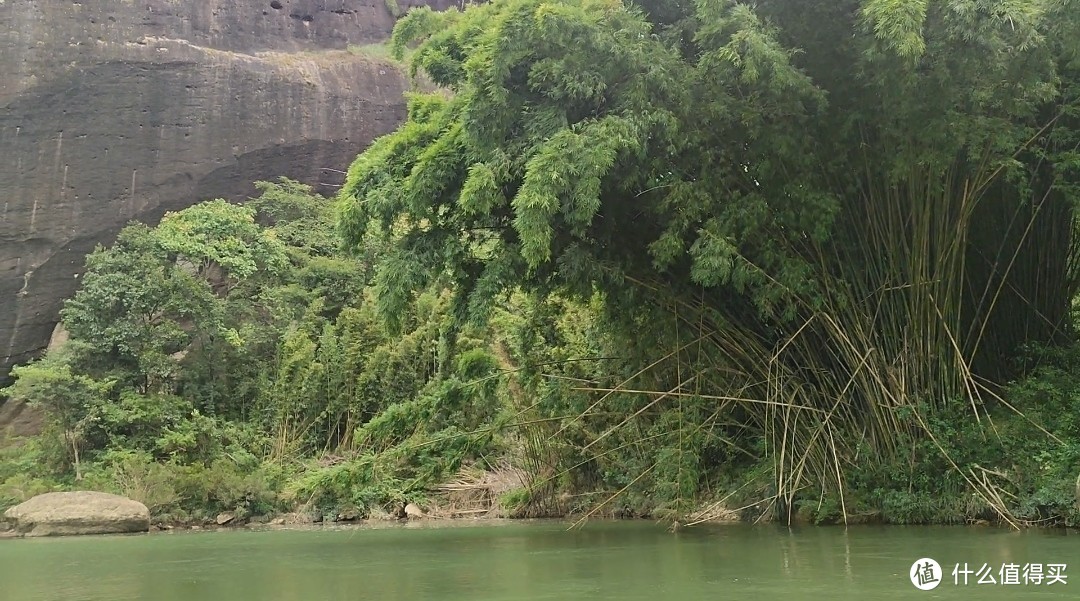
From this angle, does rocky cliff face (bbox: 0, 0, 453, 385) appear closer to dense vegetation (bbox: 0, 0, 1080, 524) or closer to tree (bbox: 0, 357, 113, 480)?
tree (bbox: 0, 357, 113, 480)

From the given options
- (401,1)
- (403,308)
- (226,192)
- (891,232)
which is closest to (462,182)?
(403,308)

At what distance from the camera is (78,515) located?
9625 mm

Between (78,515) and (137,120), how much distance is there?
8525 mm

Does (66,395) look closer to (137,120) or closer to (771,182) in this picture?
(137,120)

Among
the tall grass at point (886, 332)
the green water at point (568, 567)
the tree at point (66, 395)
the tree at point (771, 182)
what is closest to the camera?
the green water at point (568, 567)

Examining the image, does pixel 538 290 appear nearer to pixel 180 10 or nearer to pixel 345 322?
pixel 345 322

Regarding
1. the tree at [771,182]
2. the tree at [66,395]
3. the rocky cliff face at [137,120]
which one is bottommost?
the tree at [66,395]

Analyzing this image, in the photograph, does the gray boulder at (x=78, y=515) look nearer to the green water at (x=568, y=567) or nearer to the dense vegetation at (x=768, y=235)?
the green water at (x=568, y=567)

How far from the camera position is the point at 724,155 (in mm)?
5754

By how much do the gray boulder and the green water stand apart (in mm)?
3284

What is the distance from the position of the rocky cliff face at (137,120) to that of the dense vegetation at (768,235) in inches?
393

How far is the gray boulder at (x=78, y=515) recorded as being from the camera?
9.64 metres

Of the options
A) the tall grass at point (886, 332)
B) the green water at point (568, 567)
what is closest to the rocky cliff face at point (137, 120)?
the green water at point (568, 567)

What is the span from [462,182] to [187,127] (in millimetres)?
12248
